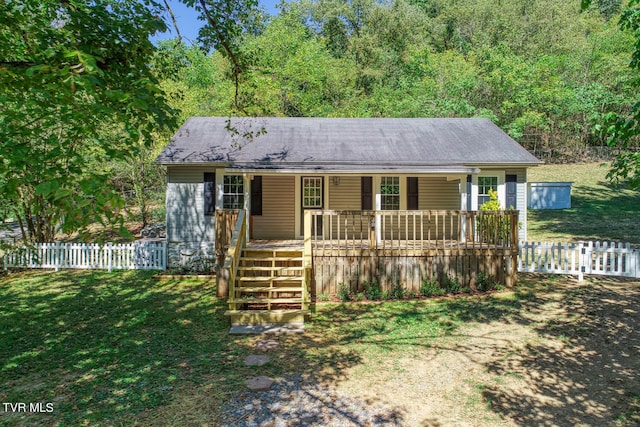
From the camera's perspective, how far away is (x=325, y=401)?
5.04m

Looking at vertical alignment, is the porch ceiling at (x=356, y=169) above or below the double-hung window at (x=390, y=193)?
above

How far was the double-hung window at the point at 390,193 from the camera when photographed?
519 inches

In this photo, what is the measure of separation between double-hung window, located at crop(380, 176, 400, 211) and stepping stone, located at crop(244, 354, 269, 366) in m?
7.80

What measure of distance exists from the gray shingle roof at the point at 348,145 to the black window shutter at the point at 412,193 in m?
0.87

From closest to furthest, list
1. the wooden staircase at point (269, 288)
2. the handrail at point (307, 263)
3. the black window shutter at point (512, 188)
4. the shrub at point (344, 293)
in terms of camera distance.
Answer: the wooden staircase at point (269, 288)
the handrail at point (307, 263)
the shrub at point (344, 293)
the black window shutter at point (512, 188)

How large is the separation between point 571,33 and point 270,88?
27538mm

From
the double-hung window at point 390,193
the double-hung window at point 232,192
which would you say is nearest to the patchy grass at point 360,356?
the double-hung window at point 232,192

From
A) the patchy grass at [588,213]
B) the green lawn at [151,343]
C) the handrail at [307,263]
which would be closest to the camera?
the green lawn at [151,343]

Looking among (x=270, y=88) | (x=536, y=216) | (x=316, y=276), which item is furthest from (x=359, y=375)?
(x=270, y=88)

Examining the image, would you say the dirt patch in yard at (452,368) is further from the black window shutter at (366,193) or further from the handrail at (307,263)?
the black window shutter at (366,193)

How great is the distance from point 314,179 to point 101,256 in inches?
280

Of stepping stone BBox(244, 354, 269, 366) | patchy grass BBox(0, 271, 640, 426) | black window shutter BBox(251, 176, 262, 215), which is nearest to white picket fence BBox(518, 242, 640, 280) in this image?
patchy grass BBox(0, 271, 640, 426)

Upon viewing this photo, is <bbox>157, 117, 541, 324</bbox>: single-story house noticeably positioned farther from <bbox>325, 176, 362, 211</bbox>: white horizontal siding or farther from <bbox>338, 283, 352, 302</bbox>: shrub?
<bbox>338, 283, 352, 302</bbox>: shrub

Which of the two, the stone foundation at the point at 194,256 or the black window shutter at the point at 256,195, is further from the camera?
the black window shutter at the point at 256,195
